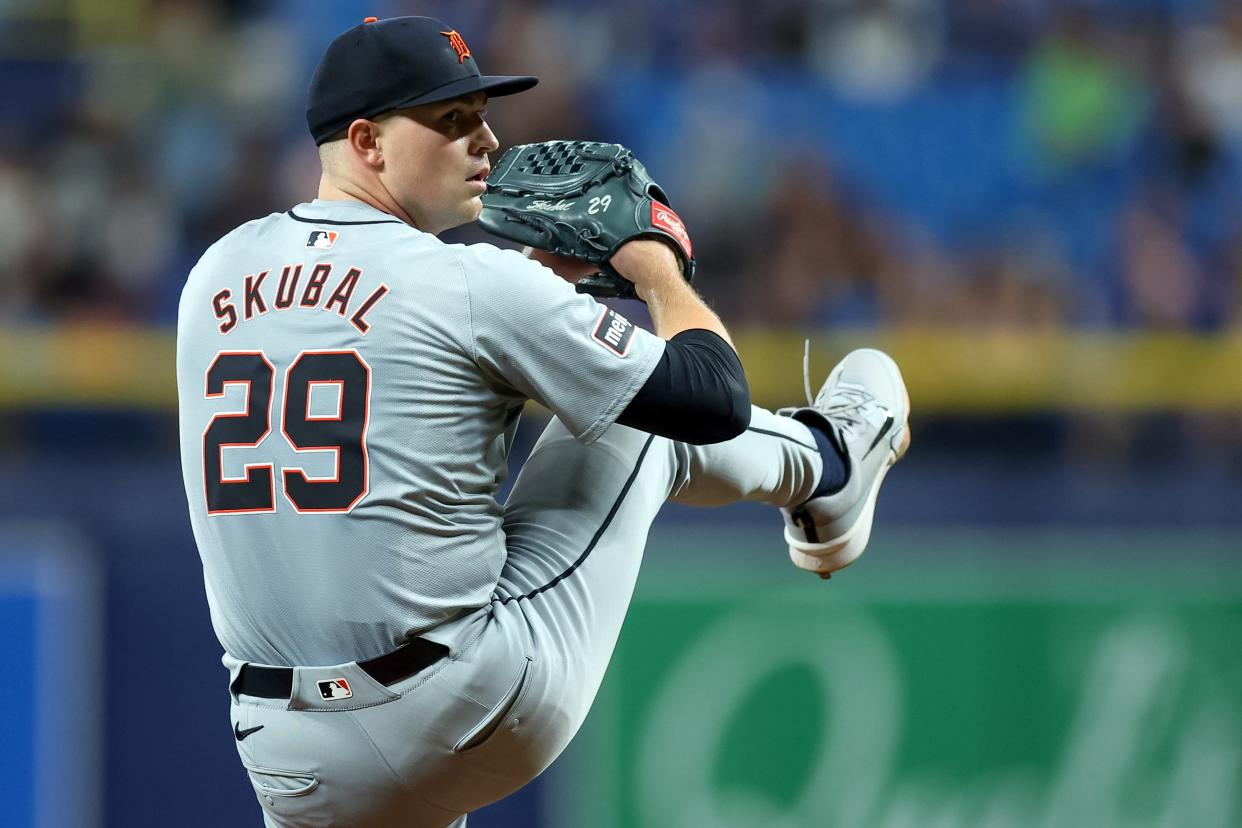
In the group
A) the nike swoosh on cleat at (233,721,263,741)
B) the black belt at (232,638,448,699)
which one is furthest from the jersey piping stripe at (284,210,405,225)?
the nike swoosh on cleat at (233,721,263,741)

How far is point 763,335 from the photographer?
5.66 m

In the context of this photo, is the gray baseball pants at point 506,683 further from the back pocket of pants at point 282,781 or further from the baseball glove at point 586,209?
the baseball glove at point 586,209

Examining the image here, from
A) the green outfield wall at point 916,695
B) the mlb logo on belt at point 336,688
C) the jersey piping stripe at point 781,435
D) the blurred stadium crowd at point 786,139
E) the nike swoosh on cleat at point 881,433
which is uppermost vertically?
the jersey piping stripe at point 781,435

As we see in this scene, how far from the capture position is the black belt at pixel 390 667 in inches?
91.9

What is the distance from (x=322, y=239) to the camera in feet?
7.86

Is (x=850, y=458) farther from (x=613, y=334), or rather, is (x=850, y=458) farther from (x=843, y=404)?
(x=613, y=334)

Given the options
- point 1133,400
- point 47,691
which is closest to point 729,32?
point 1133,400

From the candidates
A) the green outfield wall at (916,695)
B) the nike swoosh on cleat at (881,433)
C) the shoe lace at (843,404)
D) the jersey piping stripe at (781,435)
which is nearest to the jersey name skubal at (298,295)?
the jersey piping stripe at (781,435)

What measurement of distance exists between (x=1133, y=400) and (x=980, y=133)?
1.67m

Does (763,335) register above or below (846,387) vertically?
below

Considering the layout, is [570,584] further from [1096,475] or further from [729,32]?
[729,32]

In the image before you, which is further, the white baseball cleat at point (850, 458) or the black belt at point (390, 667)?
the white baseball cleat at point (850, 458)

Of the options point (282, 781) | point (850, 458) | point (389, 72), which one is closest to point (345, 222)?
point (389, 72)

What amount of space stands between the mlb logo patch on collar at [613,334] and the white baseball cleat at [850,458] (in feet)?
2.31
